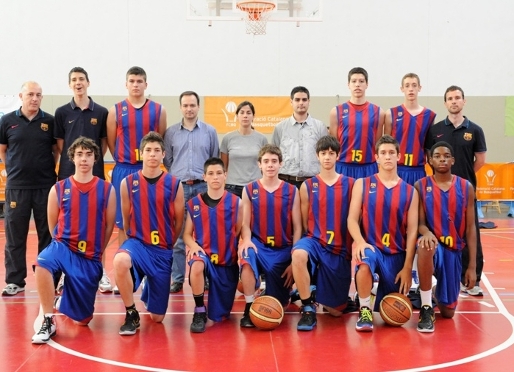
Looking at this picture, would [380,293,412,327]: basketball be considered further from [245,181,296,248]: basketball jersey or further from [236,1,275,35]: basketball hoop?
[236,1,275,35]: basketball hoop

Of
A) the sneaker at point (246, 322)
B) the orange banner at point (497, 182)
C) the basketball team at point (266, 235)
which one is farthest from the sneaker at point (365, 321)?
the orange banner at point (497, 182)

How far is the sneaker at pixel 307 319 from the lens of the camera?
16.6 ft

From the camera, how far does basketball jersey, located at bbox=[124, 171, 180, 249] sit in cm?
539

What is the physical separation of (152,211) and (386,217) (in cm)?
206

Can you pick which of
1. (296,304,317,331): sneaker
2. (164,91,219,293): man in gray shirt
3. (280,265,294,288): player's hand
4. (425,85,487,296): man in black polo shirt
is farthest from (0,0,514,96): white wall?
(296,304,317,331): sneaker

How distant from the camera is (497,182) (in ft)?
43.6

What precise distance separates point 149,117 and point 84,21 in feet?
32.0

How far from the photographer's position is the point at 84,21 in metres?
15.0

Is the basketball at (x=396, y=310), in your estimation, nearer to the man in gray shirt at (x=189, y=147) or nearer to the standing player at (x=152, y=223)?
the standing player at (x=152, y=223)

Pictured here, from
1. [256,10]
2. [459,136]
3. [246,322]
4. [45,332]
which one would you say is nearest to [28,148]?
[45,332]

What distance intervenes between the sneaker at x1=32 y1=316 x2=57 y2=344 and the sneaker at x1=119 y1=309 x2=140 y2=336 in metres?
0.54

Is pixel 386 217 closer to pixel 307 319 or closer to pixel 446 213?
pixel 446 213

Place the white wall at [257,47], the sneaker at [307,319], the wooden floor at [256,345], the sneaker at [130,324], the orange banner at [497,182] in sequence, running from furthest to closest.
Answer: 1. the white wall at [257,47]
2. the orange banner at [497,182]
3. the sneaker at [307,319]
4. the sneaker at [130,324]
5. the wooden floor at [256,345]

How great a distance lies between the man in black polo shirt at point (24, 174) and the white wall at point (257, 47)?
8.89 metres
